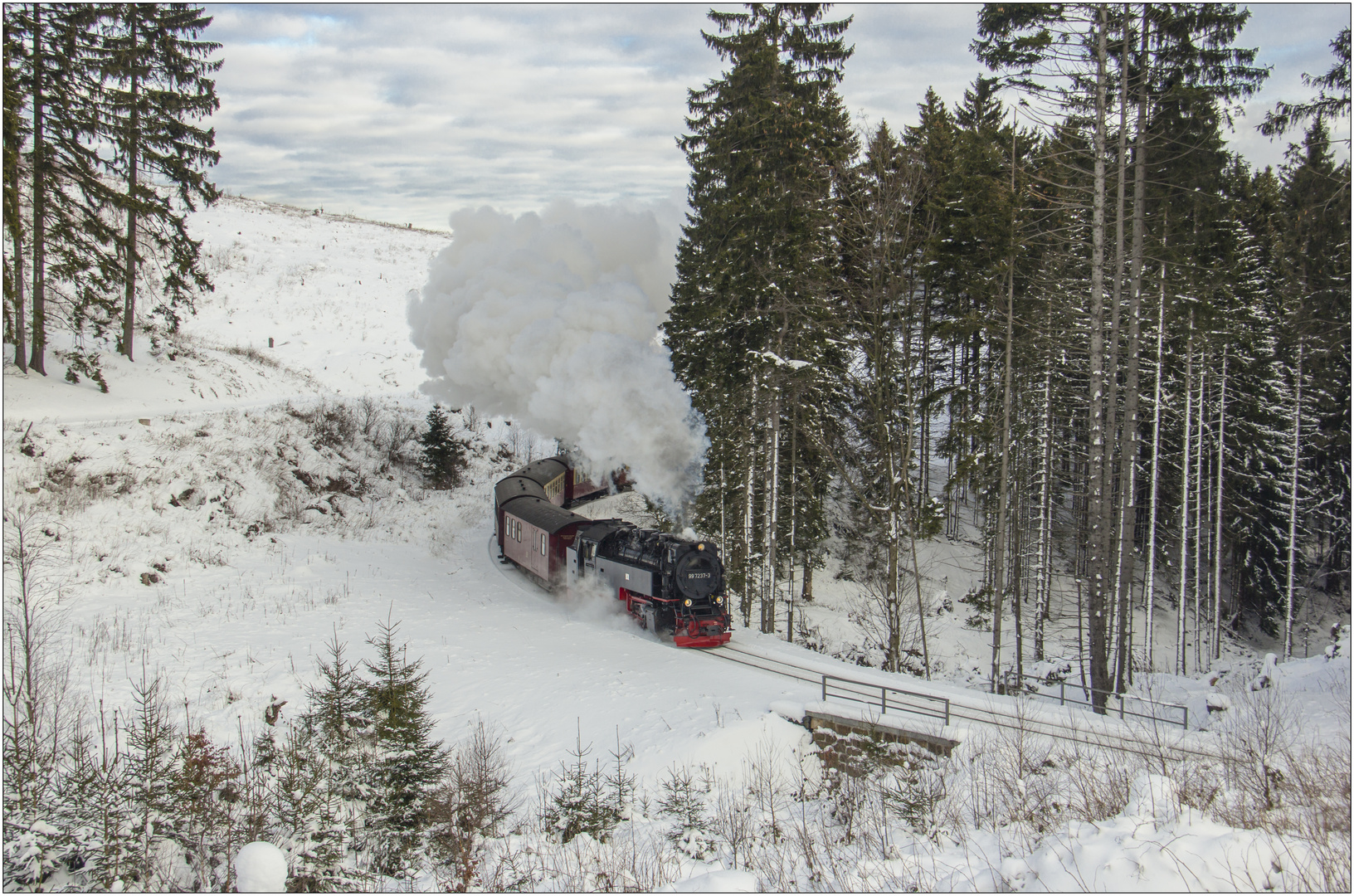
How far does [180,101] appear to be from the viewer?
2272 centimetres

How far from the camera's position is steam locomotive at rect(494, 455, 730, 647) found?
16.1 m

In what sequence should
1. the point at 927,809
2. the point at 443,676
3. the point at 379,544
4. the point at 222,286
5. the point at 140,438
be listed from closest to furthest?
the point at 927,809 → the point at 443,676 → the point at 140,438 → the point at 379,544 → the point at 222,286

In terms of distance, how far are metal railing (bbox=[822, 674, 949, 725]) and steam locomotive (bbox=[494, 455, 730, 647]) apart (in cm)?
371

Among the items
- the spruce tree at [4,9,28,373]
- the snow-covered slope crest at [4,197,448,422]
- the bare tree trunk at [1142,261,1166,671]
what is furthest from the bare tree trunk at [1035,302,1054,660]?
the snow-covered slope crest at [4,197,448,422]

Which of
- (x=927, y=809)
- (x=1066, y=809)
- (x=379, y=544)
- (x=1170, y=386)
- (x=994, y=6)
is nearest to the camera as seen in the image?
(x=1066, y=809)

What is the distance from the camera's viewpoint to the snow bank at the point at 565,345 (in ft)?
56.6

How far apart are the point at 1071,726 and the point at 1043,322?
31.2 ft

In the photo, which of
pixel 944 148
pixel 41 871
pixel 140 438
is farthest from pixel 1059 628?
pixel 140 438

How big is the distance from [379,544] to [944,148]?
22.5m

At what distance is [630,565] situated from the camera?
17250 millimetres

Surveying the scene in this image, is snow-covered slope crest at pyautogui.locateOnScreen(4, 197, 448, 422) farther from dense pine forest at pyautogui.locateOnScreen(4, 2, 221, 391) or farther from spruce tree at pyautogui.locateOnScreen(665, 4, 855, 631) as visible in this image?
spruce tree at pyautogui.locateOnScreen(665, 4, 855, 631)

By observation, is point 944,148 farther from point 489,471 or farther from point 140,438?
point 140,438

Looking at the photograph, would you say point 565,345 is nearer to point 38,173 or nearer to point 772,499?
point 772,499

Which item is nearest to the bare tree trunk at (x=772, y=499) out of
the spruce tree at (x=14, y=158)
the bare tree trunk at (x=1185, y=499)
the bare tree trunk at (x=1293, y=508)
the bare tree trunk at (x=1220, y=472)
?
the bare tree trunk at (x=1185, y=499)
